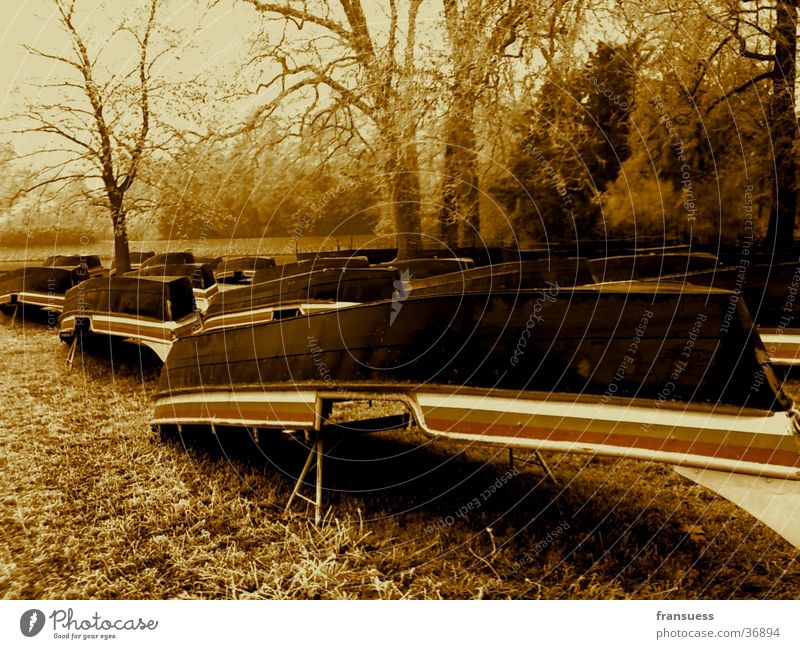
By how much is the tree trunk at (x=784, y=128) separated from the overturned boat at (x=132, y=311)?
231 centimetres

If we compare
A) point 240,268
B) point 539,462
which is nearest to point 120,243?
point 240,268

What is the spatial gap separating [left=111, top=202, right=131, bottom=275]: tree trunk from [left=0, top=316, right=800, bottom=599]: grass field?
52 centimetres

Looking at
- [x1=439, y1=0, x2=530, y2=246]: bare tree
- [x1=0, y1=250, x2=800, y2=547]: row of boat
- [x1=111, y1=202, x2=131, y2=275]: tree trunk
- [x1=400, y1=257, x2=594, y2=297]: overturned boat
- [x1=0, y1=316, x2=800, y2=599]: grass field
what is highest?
[x1=439, y1=0, x2=530, y2=246]: bare tree

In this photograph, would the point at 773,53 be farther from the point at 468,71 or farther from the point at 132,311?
the point at 132,311

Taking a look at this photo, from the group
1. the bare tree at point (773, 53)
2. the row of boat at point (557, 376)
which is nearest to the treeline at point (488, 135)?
the bare tree at point (773, 53)

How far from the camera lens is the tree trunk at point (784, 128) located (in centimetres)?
210

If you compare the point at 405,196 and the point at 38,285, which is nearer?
the point at 405,196

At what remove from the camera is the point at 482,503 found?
1919 millimetres

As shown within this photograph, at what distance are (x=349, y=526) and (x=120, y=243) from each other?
1388 millimetres

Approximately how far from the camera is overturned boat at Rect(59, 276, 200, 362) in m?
2.60

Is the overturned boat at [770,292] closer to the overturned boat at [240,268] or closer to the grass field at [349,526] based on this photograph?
the grass field at [349,526]

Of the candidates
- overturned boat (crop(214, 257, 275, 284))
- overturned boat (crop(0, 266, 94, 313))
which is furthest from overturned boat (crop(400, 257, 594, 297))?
overturned boat (crop(0, 266, 94, 313))

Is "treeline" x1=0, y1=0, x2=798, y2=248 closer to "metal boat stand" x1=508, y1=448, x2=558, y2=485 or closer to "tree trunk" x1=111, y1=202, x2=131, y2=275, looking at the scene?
"tree trunk" x1=111, y1=202, x2=131, y2=275

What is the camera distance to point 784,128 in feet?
7.12
